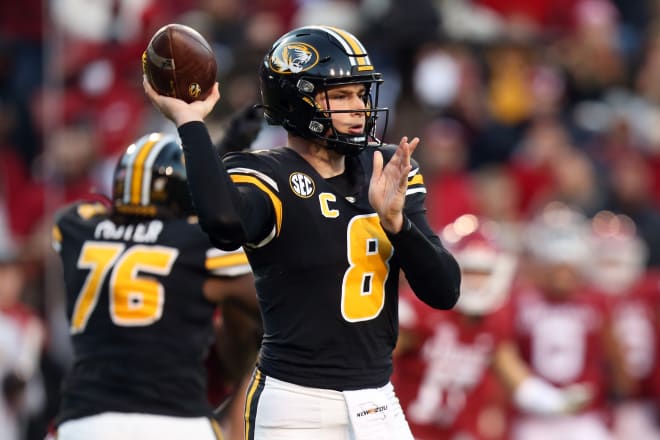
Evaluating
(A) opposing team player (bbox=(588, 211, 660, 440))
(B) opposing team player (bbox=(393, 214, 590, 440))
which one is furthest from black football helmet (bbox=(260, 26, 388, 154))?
(A) opposing team player (bbox=(588, 211, 660, 440))

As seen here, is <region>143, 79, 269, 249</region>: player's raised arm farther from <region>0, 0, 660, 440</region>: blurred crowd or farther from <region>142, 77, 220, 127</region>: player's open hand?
<region>0, 0, 660, 440</region>: blurred crowd

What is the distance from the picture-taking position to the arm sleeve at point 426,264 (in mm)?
3850

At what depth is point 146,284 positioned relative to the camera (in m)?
5.05

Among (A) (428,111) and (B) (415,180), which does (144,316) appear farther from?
(A) (428,111)

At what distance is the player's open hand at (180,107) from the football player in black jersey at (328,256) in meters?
0.01

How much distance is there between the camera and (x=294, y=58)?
4.06 metres

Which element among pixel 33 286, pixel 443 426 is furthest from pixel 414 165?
pixel 33 286

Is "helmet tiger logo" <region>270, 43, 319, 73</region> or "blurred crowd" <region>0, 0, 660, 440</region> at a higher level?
"helmet tiger logo" <region>270, 43, 319, 73</region>

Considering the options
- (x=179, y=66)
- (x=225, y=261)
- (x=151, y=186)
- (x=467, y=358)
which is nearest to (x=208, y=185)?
(x=179, y=66)

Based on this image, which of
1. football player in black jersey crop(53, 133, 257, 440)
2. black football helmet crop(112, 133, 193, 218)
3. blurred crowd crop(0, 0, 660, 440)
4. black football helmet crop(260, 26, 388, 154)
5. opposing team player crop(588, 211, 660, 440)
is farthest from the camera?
blurred crowd crop(0, 0, 660, 440)

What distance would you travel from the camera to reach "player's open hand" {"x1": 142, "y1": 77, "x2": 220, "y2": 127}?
3.70 meters

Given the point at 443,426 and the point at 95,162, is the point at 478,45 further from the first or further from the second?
the point at 443,426

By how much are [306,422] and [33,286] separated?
20.2 feet

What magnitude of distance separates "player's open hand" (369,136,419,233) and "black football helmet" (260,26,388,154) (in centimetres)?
21
